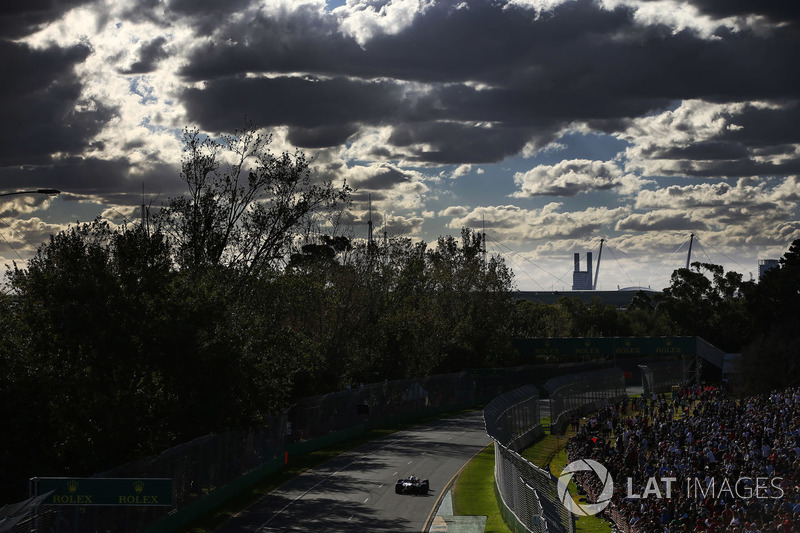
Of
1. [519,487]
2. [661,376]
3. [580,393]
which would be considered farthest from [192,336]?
[661,376]

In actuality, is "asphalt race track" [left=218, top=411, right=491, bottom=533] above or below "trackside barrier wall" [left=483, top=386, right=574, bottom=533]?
below

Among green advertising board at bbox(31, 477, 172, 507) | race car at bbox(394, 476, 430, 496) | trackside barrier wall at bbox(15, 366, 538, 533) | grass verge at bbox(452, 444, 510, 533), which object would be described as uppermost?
green advertising board at bbox(31, 477, 172, 507)

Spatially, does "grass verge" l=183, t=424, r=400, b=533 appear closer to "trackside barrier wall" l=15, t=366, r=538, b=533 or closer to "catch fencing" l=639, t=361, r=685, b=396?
"trackside barrier wall" l=15, t=366, r=538, b=533

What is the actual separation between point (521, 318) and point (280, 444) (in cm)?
9070

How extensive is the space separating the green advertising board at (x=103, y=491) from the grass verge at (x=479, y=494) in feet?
47.8

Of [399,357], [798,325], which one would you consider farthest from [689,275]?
[399,357]

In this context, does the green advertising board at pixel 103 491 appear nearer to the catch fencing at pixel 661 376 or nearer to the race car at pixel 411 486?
the race car at pixel 411 486

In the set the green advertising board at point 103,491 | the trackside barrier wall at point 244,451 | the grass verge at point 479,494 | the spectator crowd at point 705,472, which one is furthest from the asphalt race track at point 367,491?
the green advertising board at point 103,491

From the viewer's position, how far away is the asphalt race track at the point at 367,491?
3816 centimetres

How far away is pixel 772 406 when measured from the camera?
195 feet

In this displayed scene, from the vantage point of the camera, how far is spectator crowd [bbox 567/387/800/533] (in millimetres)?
31094

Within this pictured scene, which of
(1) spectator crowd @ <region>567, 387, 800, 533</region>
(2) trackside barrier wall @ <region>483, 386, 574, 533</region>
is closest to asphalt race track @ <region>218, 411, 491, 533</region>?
(2) trackside barrier wall @ <region>483, 386, 574, 533</region>

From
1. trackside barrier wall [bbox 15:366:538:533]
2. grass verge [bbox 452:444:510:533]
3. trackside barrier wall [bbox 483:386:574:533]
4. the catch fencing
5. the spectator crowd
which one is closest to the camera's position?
trackside barrier wall [bbox 483:386:574:533]

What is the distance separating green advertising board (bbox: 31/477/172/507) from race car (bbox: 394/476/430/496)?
731 inches
